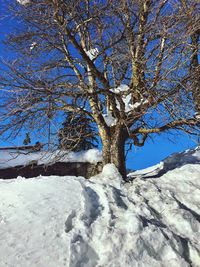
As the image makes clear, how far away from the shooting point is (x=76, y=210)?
415 centimetres

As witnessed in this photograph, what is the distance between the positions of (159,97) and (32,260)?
174 inches

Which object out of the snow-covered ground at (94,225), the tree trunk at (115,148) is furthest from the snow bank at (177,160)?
the snow-covered ground at (94,225)

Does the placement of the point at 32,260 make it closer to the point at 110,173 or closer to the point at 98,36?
the point at 110,173

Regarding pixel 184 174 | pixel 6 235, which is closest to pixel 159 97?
pixel 184 174

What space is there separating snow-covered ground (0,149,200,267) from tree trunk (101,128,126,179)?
2.25 m

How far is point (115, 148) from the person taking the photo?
7957 millimetres

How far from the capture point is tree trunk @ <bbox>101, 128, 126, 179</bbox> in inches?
312

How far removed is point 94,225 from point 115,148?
166 inches

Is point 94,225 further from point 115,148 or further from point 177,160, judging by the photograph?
point 177,160

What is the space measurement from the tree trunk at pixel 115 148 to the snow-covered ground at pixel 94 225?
2250 millimetres

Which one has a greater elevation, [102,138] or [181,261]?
[102,138]

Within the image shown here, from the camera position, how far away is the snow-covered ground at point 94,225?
326 centimetres

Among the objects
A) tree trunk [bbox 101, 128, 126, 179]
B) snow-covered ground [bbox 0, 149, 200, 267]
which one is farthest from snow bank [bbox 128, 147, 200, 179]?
snow-covered ground [bbox 0, 149, 200, 267]

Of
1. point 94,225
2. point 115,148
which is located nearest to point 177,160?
point 115,148
